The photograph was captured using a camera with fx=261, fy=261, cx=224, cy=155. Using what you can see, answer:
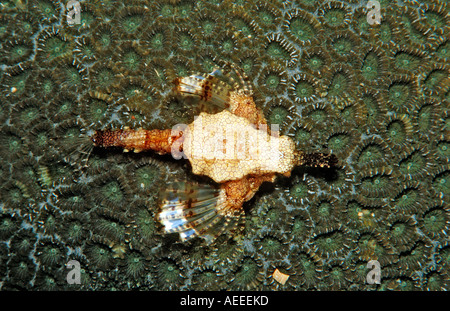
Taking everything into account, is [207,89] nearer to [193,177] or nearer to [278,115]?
[278,115]

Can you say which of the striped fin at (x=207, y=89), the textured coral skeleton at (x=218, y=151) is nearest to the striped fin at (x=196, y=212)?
the textured coral skeleton at (x=218, y=151)

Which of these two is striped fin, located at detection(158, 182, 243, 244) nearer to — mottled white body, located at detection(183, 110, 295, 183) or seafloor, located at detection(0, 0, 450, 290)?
seafloor, located at detection(0, 0, 450, 290)

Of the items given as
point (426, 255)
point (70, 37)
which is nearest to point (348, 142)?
point (426, 255)

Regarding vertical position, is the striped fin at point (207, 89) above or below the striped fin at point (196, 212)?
above

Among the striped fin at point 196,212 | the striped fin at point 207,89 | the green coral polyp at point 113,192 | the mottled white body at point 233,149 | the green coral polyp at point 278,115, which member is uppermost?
the striped fin at point 207,89

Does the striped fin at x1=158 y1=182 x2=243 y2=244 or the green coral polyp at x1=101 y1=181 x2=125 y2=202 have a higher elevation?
the green coral polyp at x1=101 y1=181 x2=125 y2=202

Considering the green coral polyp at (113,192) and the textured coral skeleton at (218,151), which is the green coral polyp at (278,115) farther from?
the green coral polyp at (113,192)

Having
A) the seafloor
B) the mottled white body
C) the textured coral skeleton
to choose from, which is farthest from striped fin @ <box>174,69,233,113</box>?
the mottled white body
